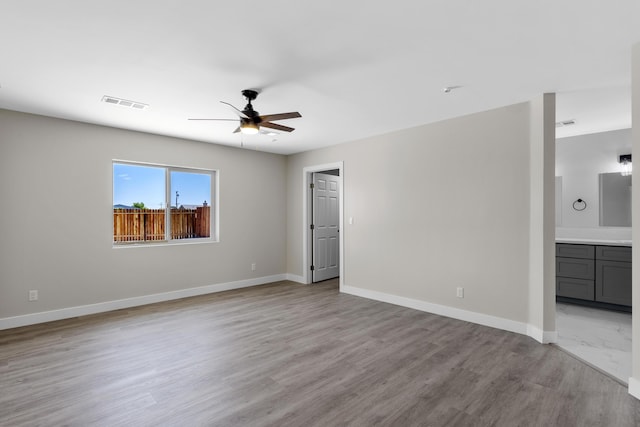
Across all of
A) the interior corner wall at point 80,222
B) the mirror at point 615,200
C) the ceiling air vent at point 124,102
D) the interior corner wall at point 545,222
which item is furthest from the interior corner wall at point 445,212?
the ceiling air vent at point 124,102

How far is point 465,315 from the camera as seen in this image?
4020mm

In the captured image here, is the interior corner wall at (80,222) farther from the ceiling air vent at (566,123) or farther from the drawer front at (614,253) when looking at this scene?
the drawer front at (614,253)

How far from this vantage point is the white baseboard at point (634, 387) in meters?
2.32

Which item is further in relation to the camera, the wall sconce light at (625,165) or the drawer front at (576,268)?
the wall sconce light at (625,165)

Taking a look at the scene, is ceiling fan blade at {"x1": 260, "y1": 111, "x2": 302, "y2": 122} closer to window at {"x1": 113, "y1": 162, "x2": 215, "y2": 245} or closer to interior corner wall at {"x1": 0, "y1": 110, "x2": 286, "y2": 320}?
interior corner wall at {"x1": 0, "y1": 110, "x2": 286, "y2": 320}

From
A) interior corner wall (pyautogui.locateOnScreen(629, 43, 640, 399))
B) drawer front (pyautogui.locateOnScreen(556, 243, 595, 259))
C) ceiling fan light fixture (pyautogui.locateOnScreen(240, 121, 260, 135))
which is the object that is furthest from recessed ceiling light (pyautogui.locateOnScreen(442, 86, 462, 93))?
drawer front (pyautogui.locateOnScreen(556, 243, 595, 259))

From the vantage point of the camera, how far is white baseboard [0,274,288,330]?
3.85 m

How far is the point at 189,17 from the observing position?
6.70 ft

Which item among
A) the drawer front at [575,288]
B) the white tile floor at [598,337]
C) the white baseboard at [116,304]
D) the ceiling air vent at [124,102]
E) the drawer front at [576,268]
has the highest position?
the ceiling air vent at [124,102]

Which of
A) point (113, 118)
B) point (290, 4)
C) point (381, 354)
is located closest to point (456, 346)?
point (381, 354)

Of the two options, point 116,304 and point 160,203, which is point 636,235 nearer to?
point 160,203

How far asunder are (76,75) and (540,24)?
368 cm

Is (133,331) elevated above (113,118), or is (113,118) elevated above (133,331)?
(113,118)

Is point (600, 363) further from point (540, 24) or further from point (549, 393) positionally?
point (540, 24)
